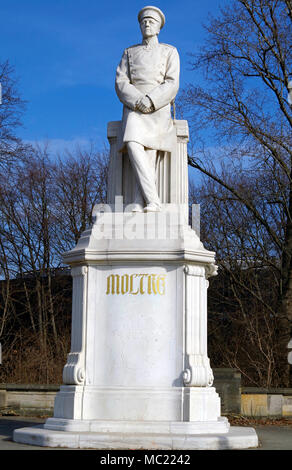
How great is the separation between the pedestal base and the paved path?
0.17m

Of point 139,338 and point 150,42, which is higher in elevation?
point 150,42

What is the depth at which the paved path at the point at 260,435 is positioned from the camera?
7934 millimetres

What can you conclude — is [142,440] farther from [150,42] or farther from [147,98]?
[150,42]

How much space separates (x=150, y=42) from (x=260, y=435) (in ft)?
19.9

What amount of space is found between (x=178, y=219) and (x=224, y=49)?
12310 mm

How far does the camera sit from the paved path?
7.93 m

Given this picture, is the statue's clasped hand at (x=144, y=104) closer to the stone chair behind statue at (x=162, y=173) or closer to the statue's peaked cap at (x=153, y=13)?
the stone chair behind statue at (x=162, y=173)

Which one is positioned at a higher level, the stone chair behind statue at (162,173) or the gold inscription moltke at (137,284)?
the stone chair behind statue at (162,173)

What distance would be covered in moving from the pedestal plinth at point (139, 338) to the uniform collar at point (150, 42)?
8.90 feet

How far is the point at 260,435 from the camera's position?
9.54 m

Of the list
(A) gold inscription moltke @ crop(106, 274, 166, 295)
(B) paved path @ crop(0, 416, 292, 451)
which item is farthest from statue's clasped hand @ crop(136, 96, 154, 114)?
(B) paved path @ crop(0, 416, 292, 451)

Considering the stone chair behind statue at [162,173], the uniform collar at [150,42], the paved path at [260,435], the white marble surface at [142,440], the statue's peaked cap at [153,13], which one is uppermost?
the statue's peaked cap at [153,13]

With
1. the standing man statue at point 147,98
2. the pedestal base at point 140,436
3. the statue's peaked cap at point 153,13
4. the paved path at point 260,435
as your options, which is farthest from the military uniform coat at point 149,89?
the paved path at point 260,435

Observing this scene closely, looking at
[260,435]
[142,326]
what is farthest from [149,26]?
[260,435]
